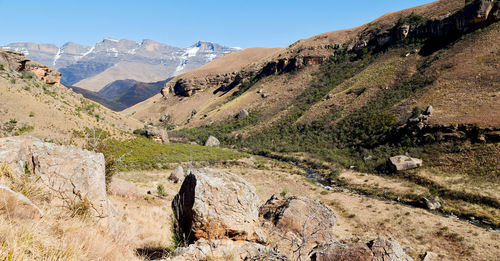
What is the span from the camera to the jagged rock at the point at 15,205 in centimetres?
322

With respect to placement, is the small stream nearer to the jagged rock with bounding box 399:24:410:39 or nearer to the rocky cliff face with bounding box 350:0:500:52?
the rocky cliff face with bounding box 350:0:500:52

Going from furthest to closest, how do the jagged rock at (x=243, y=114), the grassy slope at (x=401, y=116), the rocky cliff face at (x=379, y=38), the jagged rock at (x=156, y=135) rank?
the jagged rock at (x=243, y=114), the jagged rock at (x=156, y=135), the rocky cliff face at (x=379, y=38), the grassy slope at (x=401, y=116)

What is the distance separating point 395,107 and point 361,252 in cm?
3955

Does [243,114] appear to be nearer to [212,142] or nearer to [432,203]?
[212,142]

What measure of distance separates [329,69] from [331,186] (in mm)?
48423

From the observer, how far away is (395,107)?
3959 cm

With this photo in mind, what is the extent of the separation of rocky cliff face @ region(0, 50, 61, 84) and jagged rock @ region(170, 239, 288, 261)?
5073 centimetres

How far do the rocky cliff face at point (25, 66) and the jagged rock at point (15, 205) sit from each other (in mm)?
49909

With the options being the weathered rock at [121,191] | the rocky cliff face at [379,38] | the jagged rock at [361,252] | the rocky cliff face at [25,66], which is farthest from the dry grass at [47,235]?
the rocky cliff face at [379,38]

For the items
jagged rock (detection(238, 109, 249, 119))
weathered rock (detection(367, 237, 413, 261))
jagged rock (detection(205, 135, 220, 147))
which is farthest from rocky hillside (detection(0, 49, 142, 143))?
jagged rock (detection(238, 109, 249, 119))

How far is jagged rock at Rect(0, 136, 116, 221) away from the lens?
529 cm

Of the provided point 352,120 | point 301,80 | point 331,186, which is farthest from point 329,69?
point 331,186

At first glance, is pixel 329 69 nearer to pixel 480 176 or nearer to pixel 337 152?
pixel 337 152

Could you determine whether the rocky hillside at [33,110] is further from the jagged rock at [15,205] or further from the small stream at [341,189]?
the small stream at [341,189]
